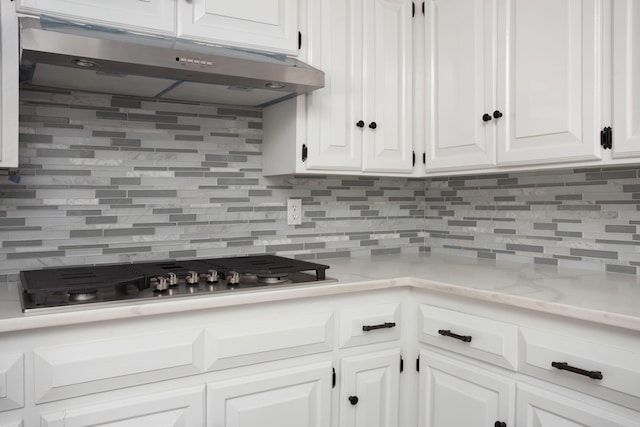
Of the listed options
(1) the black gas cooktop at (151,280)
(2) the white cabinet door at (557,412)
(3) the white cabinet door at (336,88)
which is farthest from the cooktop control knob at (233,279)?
(2) the white cabinet door at (557,412)

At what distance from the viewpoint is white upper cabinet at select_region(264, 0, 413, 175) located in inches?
79.6

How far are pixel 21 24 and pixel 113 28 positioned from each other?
0.94ft

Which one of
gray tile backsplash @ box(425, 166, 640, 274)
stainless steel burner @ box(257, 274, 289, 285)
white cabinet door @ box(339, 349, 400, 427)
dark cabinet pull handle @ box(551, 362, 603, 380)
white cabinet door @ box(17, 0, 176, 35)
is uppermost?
white cabinet door @ box(17, 0, 176, 35)

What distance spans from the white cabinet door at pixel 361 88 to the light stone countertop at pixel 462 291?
491mm

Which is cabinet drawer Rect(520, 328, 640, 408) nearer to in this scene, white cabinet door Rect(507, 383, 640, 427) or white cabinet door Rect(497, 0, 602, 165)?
white cabinet door Rect(507, 383, 640, 427)

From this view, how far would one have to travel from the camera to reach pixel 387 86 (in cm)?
220

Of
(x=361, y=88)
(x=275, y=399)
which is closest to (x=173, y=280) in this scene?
(x=275, y=399)

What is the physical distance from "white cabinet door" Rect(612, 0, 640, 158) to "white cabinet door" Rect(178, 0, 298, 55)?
1.11 meters

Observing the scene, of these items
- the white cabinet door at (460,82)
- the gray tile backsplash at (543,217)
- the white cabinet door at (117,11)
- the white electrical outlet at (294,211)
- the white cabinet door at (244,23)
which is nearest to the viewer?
the white cabinet door at (117,11)

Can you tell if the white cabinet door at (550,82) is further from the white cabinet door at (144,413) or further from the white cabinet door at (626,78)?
the white cabinet door at (144,413)

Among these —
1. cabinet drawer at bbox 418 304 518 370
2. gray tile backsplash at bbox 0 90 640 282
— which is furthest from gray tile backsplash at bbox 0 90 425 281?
cabinet drawer at bbox 418 304 518 370

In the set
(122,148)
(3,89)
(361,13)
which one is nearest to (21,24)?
(3,89)

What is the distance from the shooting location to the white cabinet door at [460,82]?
6.51 ft

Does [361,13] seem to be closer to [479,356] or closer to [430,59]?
[430,59]
